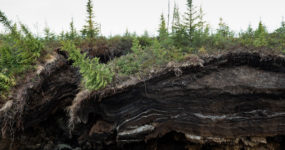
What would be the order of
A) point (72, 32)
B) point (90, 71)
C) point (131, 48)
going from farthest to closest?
point (72, 32)
point (131, 48)
point (90, 71)

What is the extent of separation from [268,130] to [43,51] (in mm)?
9348

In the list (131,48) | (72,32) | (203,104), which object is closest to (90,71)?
(131,48)

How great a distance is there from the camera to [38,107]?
6.71 metres

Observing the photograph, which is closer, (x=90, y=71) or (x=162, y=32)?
(x=90, y=71)

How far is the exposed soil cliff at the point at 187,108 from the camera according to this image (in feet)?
17.5

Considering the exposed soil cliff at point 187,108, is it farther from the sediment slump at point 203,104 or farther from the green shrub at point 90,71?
the green shrub at point 90,71

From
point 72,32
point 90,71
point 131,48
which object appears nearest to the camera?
point 90,71

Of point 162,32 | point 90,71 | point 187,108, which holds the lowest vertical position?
point 187,108

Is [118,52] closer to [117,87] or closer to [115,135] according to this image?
[117,87]

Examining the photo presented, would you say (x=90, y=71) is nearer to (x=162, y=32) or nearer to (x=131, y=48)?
(x=131, y=48)

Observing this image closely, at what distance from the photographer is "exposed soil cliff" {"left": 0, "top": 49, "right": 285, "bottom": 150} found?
5.34m

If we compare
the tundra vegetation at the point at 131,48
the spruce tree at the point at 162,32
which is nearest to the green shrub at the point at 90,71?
the tundra vegetation at the point at 131,48

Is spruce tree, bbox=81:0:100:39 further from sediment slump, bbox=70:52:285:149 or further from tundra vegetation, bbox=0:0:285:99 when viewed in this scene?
sediment slump, bbox=70:52:285:149

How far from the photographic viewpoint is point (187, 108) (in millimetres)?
5562
